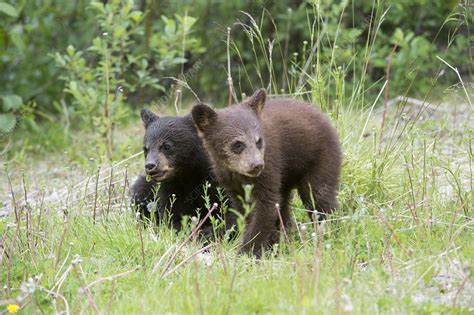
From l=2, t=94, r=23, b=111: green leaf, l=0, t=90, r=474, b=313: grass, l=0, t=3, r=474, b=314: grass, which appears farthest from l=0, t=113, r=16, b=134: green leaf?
l=0, t=90, r=474, b=313: grass

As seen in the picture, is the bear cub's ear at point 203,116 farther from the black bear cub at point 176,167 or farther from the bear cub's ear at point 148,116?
the bear cub's ear at point 148,116

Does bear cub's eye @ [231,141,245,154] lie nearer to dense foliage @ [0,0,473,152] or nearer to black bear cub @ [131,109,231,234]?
black bear cub @ [131,109,231,234]

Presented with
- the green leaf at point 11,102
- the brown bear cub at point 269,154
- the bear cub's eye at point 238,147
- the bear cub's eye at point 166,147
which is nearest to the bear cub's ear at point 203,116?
the brown bear cub at point 269,154

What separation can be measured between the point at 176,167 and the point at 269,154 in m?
0.93

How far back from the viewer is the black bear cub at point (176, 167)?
5.89m

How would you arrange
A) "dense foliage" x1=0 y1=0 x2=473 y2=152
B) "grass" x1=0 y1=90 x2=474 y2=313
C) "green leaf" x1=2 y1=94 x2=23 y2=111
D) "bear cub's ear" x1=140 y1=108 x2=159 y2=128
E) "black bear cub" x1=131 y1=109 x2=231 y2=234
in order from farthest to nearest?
1. "dense foliage" x1=0 y1=0 x2=473 y2=152
2. "green leaf" x1=2 y1=94 x2=23 y2=111
3. "bear cub's ear" x1=140 y1=108 x2=159 y2=128
4. "black bear cub" x1=131 y1=109 x2=231 y2=234
5. "grass" x1=0 y1=90 x2=474 y2=313

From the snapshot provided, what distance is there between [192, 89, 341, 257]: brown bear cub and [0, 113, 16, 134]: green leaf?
4.01 m

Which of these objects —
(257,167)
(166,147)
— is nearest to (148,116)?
(166,147)

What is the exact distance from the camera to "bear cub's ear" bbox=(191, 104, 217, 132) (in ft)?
17.5

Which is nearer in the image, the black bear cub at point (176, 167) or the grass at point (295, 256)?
the grass at point (295, 256)

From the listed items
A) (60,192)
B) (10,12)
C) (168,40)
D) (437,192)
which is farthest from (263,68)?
(437,192)

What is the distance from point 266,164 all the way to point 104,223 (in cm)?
128

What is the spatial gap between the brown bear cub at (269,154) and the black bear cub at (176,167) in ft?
1.50

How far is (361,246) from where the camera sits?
5027mm
